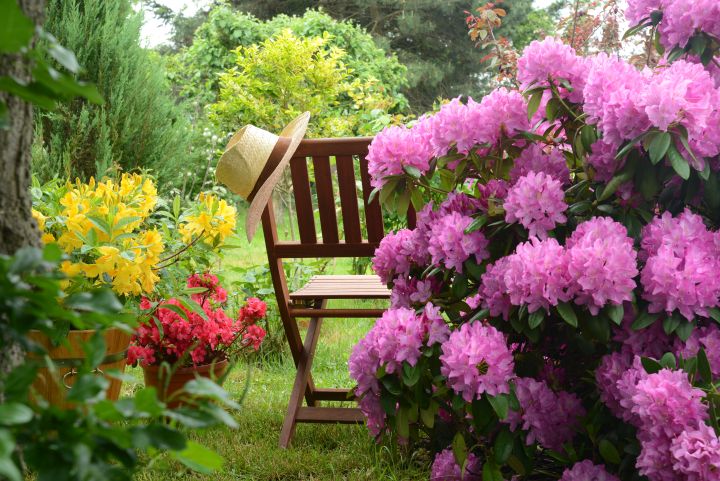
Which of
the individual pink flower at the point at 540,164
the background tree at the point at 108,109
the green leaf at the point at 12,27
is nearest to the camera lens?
the green leaf at the point at 12,27

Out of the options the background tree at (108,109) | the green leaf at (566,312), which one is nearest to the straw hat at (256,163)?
the green leaf at (566,312)

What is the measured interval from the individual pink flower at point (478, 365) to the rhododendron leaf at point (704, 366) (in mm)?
408

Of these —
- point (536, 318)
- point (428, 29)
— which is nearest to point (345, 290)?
point (536, 318)

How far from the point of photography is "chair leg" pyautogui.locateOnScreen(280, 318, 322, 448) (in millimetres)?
2934

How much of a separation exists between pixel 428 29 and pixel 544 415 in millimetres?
15241

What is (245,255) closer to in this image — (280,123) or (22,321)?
(280,123)

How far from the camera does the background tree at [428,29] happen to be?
16.4 meters

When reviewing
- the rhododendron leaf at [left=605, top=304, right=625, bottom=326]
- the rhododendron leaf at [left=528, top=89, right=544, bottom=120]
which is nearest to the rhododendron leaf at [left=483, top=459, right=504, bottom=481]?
the rhododendron leaf at [left=605, top=304, right=625, bottom=326]

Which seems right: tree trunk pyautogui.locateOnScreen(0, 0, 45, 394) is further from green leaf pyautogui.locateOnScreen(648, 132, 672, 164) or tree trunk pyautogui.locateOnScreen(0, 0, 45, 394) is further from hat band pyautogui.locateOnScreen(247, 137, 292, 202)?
hat band pyautogui.locateOnScreen(247, 137, 292, 202)

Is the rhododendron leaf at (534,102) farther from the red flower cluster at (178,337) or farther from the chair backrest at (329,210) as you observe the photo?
the red flower cluster at (178,337)

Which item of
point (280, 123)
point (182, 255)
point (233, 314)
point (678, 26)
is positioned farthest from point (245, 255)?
point (678, 26)

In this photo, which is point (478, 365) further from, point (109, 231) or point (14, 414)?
point (14, 414)

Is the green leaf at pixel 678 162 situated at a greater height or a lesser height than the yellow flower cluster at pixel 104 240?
greater

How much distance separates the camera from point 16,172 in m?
0.94
